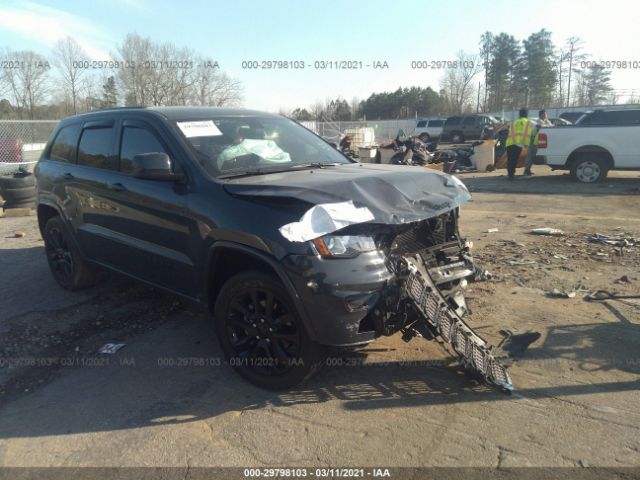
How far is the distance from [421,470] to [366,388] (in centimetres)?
83

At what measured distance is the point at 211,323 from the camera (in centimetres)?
455

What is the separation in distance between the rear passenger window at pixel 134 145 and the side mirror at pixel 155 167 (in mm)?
356

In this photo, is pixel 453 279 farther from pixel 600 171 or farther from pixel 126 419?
pixel 600 171

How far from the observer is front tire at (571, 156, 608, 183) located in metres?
12.2

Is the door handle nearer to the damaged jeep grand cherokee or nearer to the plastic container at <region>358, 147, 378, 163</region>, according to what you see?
the damaged jeep grand cherokee

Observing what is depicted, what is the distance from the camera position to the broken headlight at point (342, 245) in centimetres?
289

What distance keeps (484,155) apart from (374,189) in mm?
14770

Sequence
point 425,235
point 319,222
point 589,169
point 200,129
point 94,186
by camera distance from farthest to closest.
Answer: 1. point 589,169
2. point 94,186
3. point 200,129
4. point 425,235
5. point 319,222

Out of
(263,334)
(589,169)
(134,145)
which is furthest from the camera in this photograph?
(589,169)

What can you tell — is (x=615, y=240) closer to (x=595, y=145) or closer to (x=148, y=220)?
(x=148, y=220)

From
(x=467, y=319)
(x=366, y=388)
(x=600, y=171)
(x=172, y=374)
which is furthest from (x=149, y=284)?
(x=600, y=171)

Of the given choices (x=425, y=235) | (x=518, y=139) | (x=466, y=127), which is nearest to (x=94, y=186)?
(x=425, y=235)

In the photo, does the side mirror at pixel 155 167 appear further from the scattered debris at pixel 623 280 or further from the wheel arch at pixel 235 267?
the scattered debris at pixel 623 280

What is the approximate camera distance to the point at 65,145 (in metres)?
5.36
